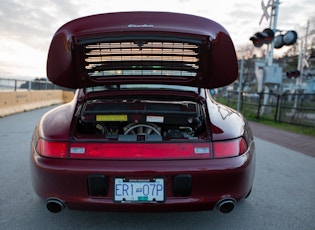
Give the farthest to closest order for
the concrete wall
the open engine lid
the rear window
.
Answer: the concrete wall, the rear window, the open engine lid

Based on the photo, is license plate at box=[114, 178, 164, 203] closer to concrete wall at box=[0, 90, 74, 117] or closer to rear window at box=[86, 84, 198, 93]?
rear window at box=[86, 84, 198, 93]

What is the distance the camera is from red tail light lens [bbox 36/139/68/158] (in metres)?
1.93

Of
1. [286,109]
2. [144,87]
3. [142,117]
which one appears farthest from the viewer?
[286,109]

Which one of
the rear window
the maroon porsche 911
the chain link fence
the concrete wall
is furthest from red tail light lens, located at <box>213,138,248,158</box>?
the concrete wall

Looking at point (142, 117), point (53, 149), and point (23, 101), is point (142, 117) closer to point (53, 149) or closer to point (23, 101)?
point (53, 149)

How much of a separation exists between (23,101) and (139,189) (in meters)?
10.3

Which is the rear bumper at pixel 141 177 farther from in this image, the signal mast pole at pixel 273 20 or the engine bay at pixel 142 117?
the signal mast pole at pixel 273 20

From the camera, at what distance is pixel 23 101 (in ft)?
35.2

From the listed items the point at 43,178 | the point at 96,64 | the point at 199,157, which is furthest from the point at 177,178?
the point at 96,64

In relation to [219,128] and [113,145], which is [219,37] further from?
A: [113,145]

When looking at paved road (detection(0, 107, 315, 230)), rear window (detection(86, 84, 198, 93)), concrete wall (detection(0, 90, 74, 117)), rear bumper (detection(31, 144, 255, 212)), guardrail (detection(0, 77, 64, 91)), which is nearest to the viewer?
rear bumper (detection(31, 144, 255, 212))

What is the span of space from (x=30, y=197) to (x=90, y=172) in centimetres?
135

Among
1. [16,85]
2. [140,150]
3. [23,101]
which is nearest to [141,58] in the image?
[140,150]

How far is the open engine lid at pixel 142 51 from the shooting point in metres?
2.09
